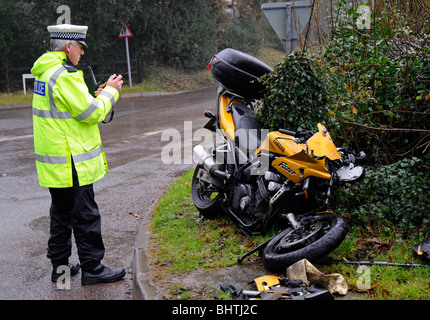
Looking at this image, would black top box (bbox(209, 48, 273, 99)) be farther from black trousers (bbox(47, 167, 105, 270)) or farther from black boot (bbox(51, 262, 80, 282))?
black boot (bbox(51, 262, 80, 282))

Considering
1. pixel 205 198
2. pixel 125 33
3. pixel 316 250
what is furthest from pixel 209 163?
pixel 125 33

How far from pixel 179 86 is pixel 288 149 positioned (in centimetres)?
2099

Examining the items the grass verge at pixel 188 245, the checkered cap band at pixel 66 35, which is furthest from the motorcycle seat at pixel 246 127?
the checkered cap band at pixel 66 35

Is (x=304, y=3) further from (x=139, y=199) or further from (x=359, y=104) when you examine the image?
(x=139, y=199)

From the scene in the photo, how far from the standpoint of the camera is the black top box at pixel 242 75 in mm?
5770

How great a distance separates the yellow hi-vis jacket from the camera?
4.34 meters

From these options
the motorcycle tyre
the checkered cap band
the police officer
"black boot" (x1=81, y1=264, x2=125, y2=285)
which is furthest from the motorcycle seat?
the checkered cap band

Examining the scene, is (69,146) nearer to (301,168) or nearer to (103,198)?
(301,168)

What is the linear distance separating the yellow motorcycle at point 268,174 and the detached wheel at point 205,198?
11mm

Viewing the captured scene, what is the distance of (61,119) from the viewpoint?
173 inches

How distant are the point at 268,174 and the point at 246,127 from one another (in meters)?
0.97

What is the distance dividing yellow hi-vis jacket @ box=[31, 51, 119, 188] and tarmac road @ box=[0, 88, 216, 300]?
97 cm

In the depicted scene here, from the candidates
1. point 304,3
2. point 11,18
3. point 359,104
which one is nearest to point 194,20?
point 11,18

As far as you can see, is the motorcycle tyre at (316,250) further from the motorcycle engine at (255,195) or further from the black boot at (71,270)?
the black boot at (71,270)
